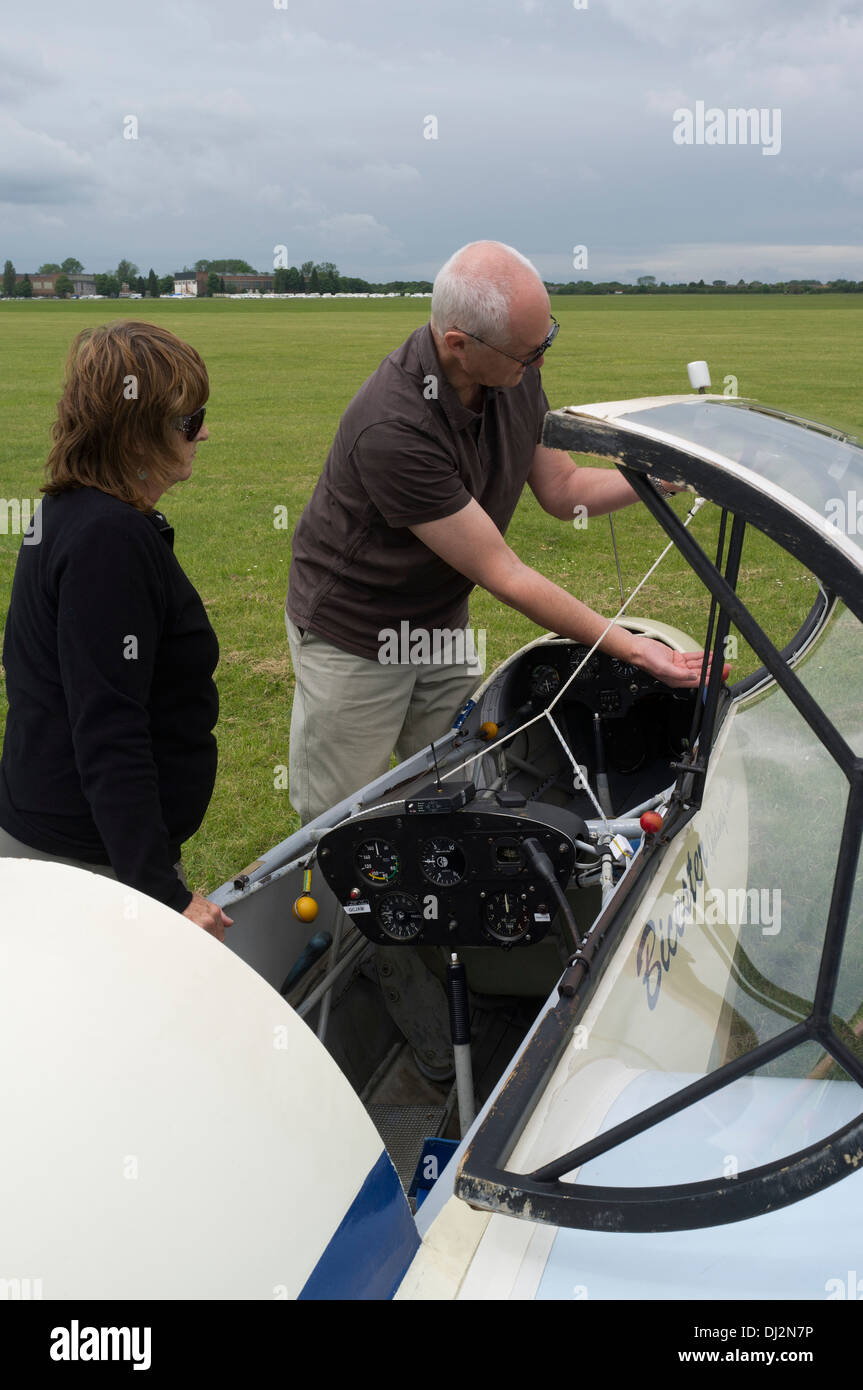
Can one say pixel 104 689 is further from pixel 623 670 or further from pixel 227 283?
pixel 227 283

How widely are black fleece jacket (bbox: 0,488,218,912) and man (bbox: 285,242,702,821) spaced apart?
1.07 meters

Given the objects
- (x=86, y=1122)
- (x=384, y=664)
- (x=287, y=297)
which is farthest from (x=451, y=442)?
(x=287, y=297)

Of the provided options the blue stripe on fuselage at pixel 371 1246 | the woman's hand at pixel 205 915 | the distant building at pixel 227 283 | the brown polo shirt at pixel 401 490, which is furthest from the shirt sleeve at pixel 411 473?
the distant building at pixel 227 283

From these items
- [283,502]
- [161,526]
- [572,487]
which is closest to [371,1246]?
[161,526]

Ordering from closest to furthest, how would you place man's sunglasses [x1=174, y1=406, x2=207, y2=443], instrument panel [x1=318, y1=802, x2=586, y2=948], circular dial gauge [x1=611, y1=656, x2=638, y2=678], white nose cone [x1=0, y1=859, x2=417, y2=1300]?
white nose cone [x1=0, y1=859, x2=417, y2=1300] → man's sunglasses [x1=174, y1=406, x2=207, y2=443] → instrument panel [x1=318, y1=802, x2=586, y2=948] → circular dial gauge [x1=611, y1=656, x2=638, y2=678]

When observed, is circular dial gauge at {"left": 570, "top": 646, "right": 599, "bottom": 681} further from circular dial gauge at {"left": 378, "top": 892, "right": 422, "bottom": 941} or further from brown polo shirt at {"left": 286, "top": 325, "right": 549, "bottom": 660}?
circular dial gauge at {"left": 378, "top": 892, "right": 422, "bottom": 941}

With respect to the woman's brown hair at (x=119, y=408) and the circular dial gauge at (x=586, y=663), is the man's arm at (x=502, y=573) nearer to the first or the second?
the circular dial gauge at (x=586, y=663)

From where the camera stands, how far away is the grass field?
18.6 ft

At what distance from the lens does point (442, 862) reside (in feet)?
7.77

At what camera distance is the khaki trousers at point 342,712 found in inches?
136

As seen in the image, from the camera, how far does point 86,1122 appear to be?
126cm

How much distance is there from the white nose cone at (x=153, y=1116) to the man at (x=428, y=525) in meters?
1.57

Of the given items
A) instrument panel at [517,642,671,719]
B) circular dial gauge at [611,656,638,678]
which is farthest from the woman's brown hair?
circular dial gauge at [611,656,638,678]

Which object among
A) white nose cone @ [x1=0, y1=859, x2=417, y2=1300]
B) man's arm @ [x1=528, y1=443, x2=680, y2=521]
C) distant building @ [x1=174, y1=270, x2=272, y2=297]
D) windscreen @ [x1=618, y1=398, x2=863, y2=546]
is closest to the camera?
white nose cone @ [x1=0, y1=859, x2=417, y2=1300]
